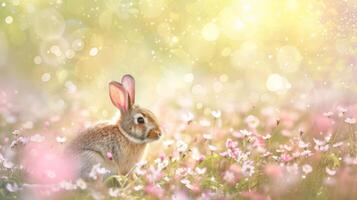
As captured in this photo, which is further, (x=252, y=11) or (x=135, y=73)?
(x=252, y=11)

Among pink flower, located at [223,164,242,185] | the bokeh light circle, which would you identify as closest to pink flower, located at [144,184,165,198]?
pink flower, located at [223,164,242,185]

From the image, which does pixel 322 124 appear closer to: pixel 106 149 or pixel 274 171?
pixel 274 171

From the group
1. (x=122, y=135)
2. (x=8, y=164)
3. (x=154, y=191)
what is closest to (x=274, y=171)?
(x=154, y=191)

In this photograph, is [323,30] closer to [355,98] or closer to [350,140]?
[355,98]

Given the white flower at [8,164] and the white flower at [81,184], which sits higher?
the white flower at [8,164]

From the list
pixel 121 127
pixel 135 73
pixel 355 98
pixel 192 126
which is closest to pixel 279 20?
pixel 135 73

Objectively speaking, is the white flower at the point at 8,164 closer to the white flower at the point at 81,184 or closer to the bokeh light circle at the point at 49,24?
the white flower at the point at 81,184

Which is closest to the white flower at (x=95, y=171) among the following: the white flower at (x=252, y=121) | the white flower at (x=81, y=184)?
the white flower at (x=81, y=184)

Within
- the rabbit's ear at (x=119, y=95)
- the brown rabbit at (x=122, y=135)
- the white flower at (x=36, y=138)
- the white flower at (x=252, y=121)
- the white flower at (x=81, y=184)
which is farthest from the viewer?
the white flower at (x=252, y=121)
